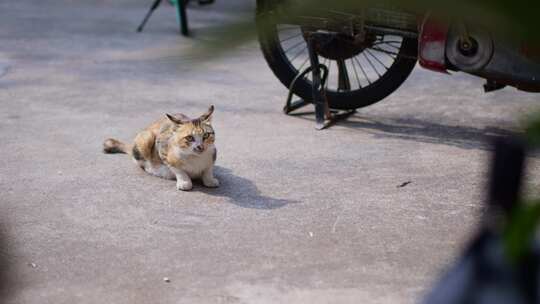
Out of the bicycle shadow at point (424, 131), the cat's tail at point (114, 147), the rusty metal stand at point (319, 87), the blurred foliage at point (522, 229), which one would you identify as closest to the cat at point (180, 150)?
the cat's tail at point (114, 147)

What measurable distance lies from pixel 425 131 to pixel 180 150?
177 cm

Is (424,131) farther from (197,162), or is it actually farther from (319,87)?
(197,162)

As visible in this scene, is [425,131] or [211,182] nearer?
[211,182]

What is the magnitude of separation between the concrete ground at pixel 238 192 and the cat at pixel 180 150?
0.24ft

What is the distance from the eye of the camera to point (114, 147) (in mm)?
5141

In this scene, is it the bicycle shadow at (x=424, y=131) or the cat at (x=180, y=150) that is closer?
the cat at (x=180, y=150)

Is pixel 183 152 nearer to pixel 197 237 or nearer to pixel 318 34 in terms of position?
pixel 197 237

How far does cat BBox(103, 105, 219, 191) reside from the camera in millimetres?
4473

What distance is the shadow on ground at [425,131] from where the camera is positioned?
5.34m

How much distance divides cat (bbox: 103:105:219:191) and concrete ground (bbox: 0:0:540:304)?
0.07 meters

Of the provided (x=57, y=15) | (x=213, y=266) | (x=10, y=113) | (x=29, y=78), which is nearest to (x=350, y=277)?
(x=213, y=266)

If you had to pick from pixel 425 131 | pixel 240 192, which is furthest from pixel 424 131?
pixel 240 192

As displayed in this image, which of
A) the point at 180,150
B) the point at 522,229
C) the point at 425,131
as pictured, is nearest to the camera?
the point at 522,229

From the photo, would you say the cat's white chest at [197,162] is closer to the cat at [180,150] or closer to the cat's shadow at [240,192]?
the cat at [180,150]
